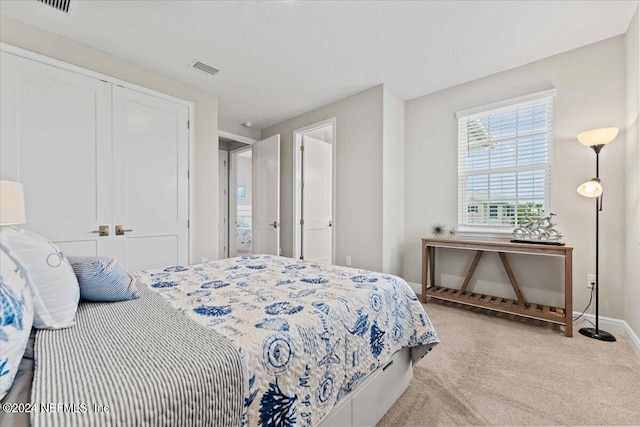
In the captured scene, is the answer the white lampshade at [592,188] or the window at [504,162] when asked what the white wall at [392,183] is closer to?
the window at [504,162]

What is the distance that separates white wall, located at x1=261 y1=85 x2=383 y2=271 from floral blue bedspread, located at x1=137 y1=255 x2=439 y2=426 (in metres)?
1.72

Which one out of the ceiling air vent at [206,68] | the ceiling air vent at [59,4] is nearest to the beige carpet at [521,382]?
the ceiling air vent at [206,68]

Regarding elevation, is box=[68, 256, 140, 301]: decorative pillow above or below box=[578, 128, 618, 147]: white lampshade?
below

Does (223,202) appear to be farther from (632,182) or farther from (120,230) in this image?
(632,182)

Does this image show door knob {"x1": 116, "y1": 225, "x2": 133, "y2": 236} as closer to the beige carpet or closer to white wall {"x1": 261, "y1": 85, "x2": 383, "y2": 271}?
white wall {"x1": 261, "y1": 85, "x2": 383, "y2": 271}

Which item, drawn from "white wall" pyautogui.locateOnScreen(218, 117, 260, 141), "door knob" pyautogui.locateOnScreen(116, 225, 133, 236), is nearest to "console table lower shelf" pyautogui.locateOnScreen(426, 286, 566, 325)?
Result: "door knob" pyautogui.locateOnScreen(116, 225, 133, 236)

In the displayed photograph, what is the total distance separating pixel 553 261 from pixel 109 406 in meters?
3.63

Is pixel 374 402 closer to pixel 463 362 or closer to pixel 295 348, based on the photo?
pixel 295 348

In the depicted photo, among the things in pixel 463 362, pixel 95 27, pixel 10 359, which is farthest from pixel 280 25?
pixel 463 362

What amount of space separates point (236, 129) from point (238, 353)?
4.58 m

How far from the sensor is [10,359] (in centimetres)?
64

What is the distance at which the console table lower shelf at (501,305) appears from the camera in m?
2.55

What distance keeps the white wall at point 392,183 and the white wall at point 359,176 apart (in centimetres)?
7

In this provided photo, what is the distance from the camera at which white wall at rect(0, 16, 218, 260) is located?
2322 mm
